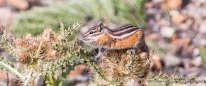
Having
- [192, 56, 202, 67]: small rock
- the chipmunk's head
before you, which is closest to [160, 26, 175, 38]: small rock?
[192, 56, 202, 67]: small rock

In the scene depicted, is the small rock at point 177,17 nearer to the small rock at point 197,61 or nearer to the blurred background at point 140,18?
the blurred background at point 140,18

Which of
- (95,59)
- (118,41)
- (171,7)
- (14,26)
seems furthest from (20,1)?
(95,59)

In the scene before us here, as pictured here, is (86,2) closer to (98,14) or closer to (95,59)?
(98,14)

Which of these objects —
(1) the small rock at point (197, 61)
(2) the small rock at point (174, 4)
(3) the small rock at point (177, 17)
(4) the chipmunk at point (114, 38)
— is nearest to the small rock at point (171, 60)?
(1) the small rock at point (197, 61)

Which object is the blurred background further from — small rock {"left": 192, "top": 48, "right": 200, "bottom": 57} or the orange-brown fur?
the orange-brown fur

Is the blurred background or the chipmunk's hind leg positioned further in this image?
the blurred background

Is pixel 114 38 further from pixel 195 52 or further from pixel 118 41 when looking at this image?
pixel 195 52

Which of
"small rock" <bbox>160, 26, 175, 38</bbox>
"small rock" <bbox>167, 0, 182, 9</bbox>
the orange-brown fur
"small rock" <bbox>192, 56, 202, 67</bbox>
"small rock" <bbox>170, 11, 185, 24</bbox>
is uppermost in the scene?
"small rock" <bbox>167, 0, 182, 9</bbox>

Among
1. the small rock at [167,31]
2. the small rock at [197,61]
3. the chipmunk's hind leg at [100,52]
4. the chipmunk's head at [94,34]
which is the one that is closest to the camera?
the chipmunk's hind leg at [100,52]
